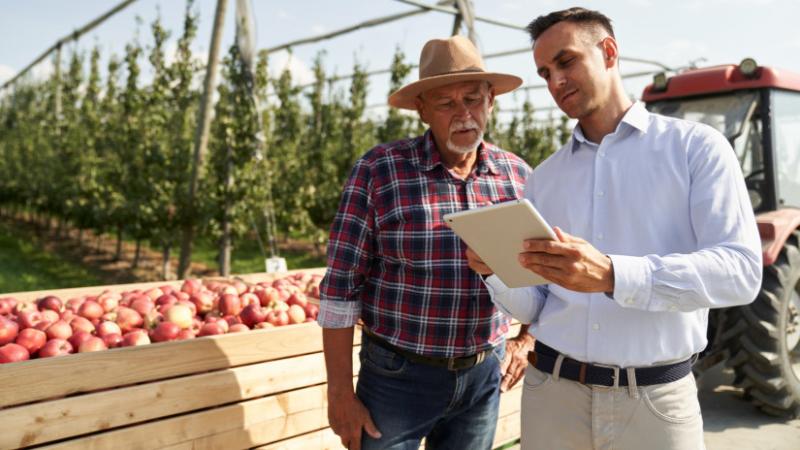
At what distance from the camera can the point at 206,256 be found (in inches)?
475

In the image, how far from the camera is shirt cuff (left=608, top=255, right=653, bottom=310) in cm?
125

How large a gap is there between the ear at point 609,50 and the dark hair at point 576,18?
26 millimetres

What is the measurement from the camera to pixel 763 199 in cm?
421

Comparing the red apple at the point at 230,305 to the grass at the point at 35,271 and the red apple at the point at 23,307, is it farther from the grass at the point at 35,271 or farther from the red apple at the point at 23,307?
the grass at the point at 35,271

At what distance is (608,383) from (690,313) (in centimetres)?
25

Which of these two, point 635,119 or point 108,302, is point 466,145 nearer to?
point 635,119

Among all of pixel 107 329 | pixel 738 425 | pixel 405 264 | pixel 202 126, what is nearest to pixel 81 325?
pixel 107 329

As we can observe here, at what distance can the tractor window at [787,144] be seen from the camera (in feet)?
13.9

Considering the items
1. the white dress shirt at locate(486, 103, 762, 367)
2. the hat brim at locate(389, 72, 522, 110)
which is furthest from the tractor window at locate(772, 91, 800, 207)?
the white dress shirt at locate(486, 103, 762, 367)

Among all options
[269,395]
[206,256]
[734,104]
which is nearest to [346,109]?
[206,256]

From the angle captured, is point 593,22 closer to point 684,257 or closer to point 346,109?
point 684,257

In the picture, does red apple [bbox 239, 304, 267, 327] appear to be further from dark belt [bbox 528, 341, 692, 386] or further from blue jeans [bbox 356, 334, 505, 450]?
dark belt [bbox 528, 341, 692, 386]

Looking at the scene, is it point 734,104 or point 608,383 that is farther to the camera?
point 734,104

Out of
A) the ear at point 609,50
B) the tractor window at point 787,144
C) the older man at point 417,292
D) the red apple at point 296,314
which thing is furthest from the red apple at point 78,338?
the tractor window at point 787,144
